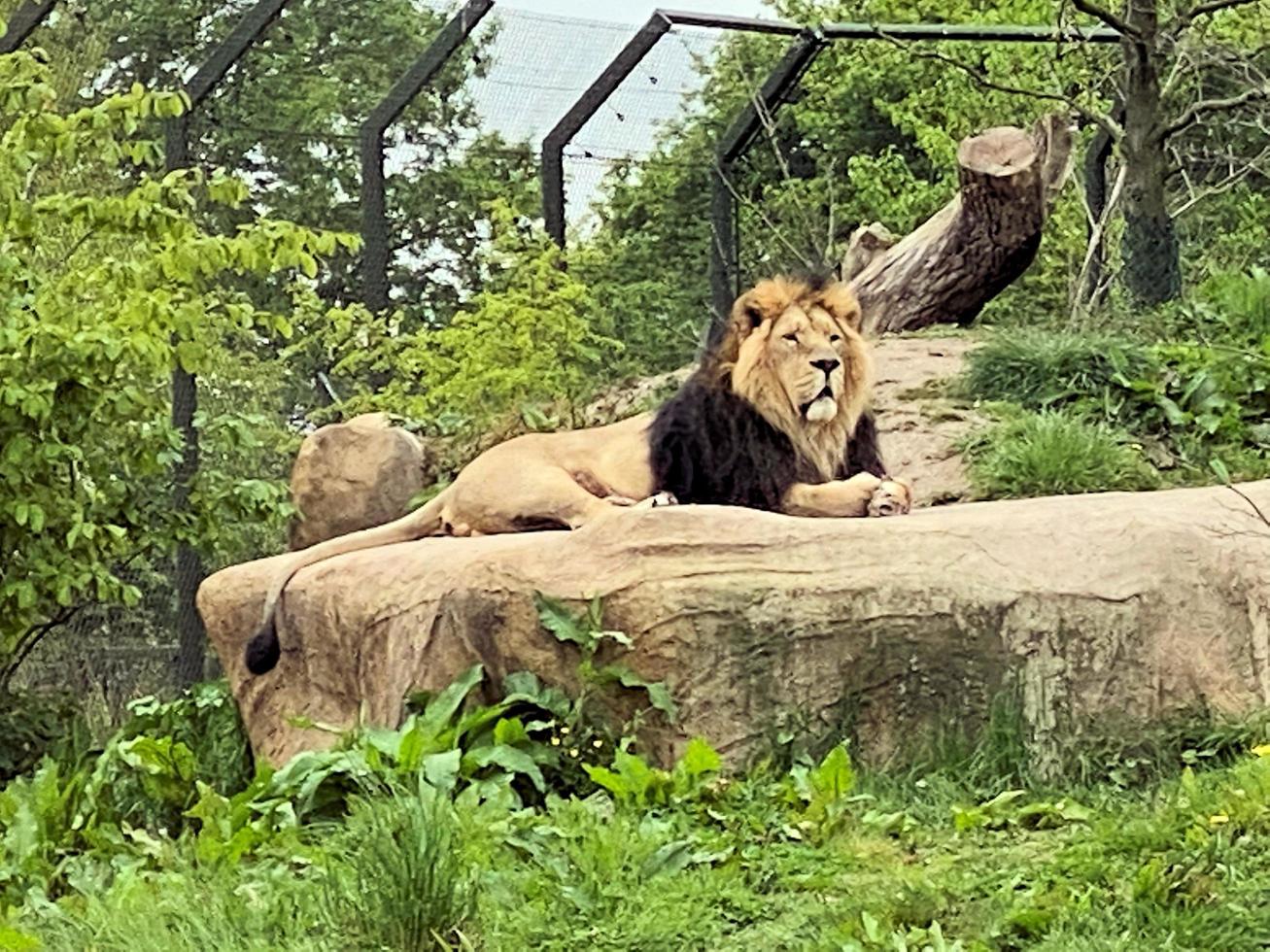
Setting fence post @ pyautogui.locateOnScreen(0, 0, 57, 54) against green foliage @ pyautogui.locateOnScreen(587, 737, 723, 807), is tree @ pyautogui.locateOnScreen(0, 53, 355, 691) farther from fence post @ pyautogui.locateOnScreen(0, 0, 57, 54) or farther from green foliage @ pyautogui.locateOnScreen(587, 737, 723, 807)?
green foliage @ pyautogui.locateOnScreen(587, 737, 723, 807)

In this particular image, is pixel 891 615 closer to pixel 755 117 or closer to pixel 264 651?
pixel 264 651

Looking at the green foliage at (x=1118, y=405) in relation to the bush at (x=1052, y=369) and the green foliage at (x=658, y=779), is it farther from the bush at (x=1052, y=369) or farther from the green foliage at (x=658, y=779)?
the green foliage at (x=658, y=779)

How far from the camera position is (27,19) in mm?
9242

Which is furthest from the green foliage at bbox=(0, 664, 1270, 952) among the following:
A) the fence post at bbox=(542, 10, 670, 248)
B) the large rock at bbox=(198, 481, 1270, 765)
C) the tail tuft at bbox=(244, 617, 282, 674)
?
the fence post at bbox=(542, 10, 670, 248)

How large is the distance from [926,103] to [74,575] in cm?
1158

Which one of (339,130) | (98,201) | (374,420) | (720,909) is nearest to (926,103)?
(339,130)

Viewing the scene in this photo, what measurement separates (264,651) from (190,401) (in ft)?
10.3

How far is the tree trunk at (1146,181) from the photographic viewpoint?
9516 millimetres

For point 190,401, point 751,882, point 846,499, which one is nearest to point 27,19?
point 190,401

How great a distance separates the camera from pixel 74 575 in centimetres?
713

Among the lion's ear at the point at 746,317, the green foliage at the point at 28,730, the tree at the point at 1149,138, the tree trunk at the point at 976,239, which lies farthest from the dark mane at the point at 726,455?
the tree at the point at 1149,138

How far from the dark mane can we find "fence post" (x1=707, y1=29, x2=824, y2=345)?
4.44 meters

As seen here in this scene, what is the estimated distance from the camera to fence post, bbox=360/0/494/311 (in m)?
9.78

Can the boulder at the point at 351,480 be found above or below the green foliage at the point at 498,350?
below
